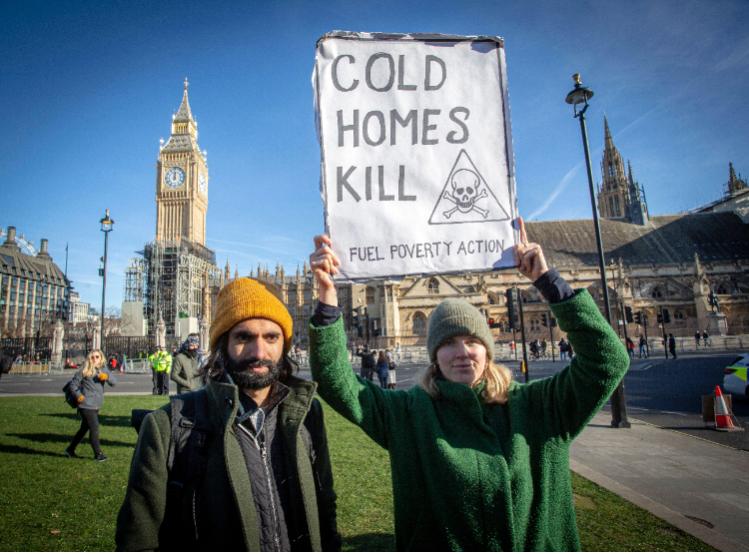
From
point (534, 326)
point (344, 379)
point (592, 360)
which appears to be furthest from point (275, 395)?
point (534, 326)

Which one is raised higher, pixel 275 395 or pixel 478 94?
pixel 478 94

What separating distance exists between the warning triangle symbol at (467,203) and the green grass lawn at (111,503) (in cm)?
318

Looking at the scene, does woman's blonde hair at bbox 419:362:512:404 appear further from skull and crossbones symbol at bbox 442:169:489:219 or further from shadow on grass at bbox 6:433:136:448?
shadow on grass at bbox 6:433:136:448

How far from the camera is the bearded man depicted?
5.56 feet

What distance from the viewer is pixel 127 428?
966 cm

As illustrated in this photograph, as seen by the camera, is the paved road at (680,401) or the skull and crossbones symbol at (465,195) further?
the paved road at (680,401)

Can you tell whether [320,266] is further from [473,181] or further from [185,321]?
[185,321]

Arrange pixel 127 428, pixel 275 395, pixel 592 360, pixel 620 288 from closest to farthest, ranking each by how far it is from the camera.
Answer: pixel 592 360 → pixel 275 395 → pixel 127 428 → pixel 620 288

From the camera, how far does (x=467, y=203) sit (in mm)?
2309

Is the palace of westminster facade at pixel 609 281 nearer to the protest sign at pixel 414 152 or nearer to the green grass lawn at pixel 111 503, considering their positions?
the green grass lawn at pixel 111 503

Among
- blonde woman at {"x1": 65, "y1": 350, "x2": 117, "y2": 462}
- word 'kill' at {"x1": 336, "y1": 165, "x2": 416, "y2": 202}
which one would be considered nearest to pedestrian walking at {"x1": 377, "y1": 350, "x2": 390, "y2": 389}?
blonde woman at {"x1": 65, "y1": 350, "x2": 117, "y2": 462}

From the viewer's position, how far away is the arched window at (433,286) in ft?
154

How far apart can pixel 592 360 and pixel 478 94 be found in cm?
160

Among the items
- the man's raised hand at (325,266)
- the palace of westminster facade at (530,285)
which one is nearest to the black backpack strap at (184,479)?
the man's raised hand at (325,266)
